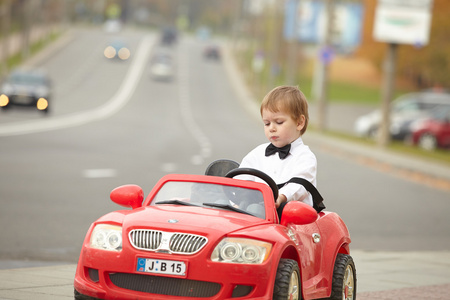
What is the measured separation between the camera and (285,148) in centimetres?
616

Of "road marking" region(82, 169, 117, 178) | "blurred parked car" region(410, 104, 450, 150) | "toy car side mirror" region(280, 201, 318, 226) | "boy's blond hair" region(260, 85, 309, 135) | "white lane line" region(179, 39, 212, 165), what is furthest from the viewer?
"blurred parked car" region(410, 104, 450, 150)

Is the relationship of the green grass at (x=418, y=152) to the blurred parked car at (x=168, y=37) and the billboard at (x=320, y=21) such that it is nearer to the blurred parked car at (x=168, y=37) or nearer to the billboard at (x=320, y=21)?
the billboard at (x=320, y=21)

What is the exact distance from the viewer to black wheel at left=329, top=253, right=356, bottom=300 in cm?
614

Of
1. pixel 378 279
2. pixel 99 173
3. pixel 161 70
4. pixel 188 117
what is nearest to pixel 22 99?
pixel 188 117

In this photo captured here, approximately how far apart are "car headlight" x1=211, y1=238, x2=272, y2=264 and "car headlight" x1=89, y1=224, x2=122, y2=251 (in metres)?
0.54

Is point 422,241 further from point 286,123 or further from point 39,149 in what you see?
point 39,149

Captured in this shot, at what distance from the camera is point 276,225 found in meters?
5.41

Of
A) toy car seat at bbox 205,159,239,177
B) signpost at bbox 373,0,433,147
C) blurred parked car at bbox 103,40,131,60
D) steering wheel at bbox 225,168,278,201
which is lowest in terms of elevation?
blurred parked car at bbox 103,40,131,60

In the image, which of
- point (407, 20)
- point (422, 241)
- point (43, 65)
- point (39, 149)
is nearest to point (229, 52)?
point (43, 65)

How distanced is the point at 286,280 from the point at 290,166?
3.90ft

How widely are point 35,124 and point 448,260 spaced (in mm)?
24265

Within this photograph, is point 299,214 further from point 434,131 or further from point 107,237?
point 434,131

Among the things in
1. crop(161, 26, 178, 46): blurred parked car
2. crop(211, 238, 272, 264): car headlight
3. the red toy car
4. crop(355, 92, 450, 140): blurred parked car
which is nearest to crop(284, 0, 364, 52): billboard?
crop(161, 26, 178, 46): blurred parked car

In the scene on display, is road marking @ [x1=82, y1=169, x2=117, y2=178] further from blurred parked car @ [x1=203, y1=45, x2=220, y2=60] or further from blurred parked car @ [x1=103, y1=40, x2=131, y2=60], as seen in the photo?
blurred parked car @ [x1=203, y1=45, x2=220, y2=60]
